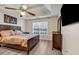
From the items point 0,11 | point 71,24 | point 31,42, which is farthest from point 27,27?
point 71,24

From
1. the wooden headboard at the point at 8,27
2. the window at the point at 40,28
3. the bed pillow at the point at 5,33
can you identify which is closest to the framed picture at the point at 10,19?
the wooden headboard at the point at 8,27

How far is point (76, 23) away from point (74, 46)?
460 millimetres

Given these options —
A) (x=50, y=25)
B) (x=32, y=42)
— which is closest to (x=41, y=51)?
(x=32, y=42)

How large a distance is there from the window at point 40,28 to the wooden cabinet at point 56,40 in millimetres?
204

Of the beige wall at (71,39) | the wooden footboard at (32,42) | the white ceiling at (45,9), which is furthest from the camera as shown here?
the wooden footboard at (32,42)

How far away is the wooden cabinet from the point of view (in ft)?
6.98

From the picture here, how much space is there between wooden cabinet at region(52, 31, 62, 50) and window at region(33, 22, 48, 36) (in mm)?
204

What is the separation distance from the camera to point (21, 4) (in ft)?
6.50

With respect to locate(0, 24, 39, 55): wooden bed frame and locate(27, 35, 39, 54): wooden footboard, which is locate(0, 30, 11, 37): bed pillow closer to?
locate(0, 24, 39, 55): wooden bed frame

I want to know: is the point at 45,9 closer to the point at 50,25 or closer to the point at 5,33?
the point at 50,25

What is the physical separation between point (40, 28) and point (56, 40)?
0.46m

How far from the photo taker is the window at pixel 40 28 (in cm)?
213

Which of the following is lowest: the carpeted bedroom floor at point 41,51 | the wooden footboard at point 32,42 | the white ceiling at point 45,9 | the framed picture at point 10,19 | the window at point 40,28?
the carpeted bedroom floor at point 41,51

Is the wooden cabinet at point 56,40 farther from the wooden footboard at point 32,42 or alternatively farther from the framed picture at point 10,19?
the framed picture at point 10,19
